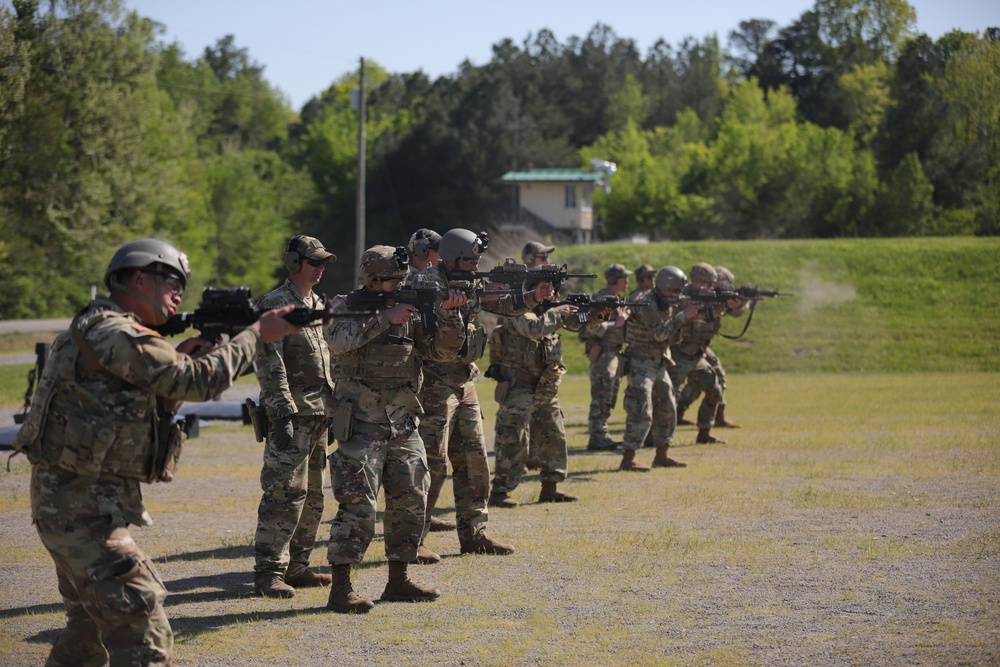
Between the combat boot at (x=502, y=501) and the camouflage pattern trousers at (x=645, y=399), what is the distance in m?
2.57

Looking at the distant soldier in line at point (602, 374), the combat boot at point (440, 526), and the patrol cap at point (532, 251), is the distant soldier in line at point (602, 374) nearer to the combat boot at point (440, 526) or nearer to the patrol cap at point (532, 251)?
the patrol cap at point (532, 251)

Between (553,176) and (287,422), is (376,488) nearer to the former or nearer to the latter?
(287,422)

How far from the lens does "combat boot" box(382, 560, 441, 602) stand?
8.44 meters

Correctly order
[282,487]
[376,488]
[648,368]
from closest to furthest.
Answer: [376,488]
[282,487]
[648,368]

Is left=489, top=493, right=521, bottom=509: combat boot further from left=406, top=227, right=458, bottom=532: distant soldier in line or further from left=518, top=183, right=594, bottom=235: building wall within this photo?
left=518, top=183, right=594, bottom=235: building wall

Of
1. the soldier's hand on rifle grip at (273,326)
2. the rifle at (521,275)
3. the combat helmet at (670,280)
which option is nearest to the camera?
the soldier's hand on rifle grip at (273,326)

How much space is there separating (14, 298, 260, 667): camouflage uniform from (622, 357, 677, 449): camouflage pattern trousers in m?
9.43

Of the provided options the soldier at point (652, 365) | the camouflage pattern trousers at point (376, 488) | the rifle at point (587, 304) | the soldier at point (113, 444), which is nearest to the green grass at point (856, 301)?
the soldier at point (652, 365)

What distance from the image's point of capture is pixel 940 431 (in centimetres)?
1862

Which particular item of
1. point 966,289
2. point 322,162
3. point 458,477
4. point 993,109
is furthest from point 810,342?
point 322,162

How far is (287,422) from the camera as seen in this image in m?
8.70

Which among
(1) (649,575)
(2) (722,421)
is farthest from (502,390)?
(2) (722,421)

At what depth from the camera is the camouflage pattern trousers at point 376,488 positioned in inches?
318

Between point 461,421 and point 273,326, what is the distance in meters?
4.49
